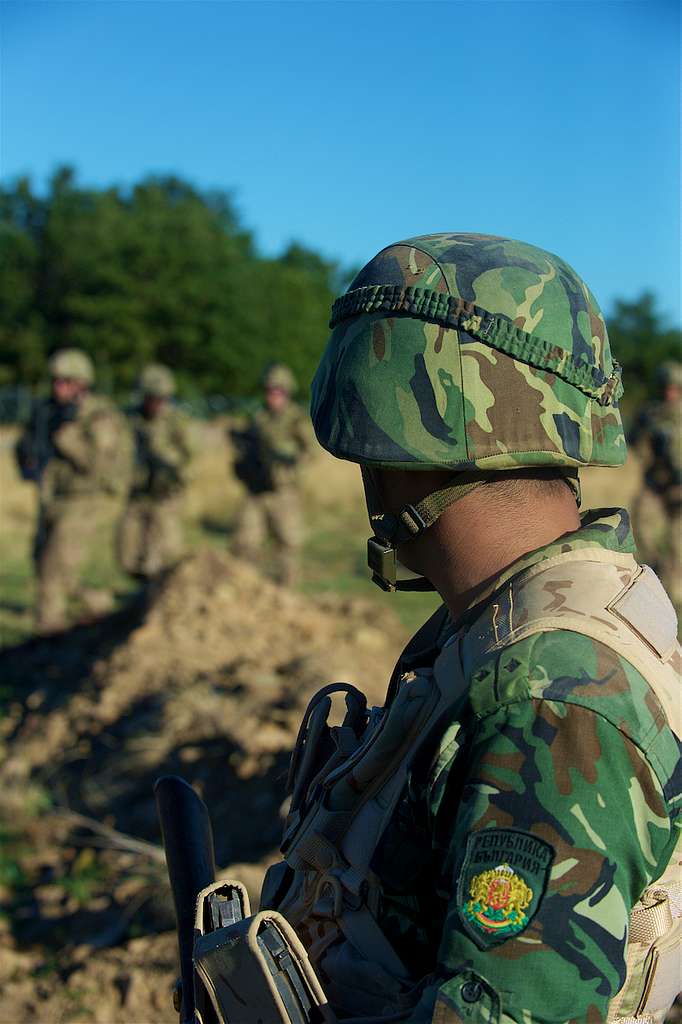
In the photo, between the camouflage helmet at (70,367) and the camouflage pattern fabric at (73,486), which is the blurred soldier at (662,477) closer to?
the camouflage pattern fabric at (73,486)

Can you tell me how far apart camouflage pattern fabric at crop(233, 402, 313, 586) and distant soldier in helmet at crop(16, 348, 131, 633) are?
161 cm

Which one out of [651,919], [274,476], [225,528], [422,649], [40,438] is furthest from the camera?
[225,528]

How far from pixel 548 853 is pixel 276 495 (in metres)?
9.54

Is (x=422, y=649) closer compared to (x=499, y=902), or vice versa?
(x=499, y=902)

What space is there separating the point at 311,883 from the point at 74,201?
42865mm

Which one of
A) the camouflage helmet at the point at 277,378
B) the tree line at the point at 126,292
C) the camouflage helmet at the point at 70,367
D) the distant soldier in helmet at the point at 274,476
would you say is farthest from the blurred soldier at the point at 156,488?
the tree line at the point at 126,292

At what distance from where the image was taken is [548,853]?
3.83ft

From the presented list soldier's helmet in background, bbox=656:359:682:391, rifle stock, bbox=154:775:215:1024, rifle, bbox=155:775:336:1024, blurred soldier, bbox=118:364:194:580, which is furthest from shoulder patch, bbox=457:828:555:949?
soldier's helmet in background, bbox=656:359:682:391

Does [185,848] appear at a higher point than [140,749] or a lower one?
higher

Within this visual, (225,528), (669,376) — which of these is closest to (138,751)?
(669,376)

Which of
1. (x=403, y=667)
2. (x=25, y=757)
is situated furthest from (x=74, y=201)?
(x=403, y=667)

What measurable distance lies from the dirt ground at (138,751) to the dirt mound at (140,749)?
1cm

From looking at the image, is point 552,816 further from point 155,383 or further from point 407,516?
point 155,383

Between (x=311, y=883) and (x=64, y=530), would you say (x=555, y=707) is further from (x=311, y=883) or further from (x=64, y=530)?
(x=64, y=530)
